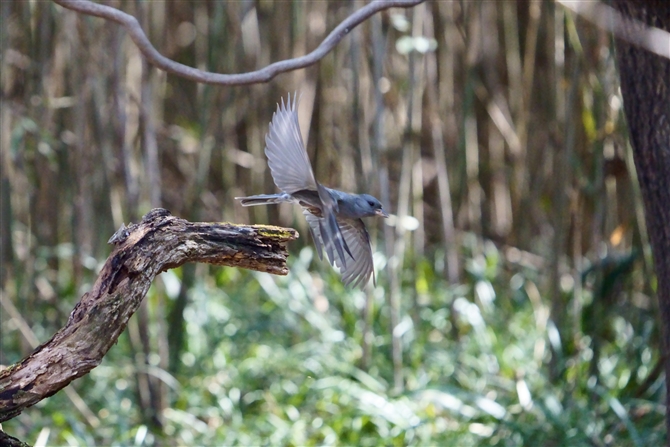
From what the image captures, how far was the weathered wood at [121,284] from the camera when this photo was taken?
149 centimetres

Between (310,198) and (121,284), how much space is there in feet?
1.95

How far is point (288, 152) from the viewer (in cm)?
182

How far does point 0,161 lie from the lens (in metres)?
3.51

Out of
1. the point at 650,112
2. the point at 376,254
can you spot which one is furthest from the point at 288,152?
the point at 376,254

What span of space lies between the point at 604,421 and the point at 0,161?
2968 millimetres

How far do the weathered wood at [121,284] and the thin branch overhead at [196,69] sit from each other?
1.83 feet

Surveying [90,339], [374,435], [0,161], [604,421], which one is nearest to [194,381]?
[374,435]

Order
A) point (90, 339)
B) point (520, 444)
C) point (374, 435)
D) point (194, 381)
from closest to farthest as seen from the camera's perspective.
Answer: point (90, 339) → point (520, 444) → point (374, 435) → point (194, 381)

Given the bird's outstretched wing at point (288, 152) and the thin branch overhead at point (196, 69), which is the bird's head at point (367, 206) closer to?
the bird's outstretched wing at point (288, 152)

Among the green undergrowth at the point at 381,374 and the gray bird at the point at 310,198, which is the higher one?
the gray bird at the point at 310,198

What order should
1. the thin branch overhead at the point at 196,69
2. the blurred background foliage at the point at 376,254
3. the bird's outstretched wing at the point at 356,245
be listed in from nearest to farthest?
the thin branch overhead at the point at 196,69, the bird's outstretched wing at the point at 356,245, the blurred background foliage at the point at 376,254

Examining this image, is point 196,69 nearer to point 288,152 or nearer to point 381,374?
point 288,152

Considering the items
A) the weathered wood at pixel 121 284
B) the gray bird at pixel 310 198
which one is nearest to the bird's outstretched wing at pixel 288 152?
the gray bird at pixel 310 198

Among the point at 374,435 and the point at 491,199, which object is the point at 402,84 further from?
the point at 374,435
